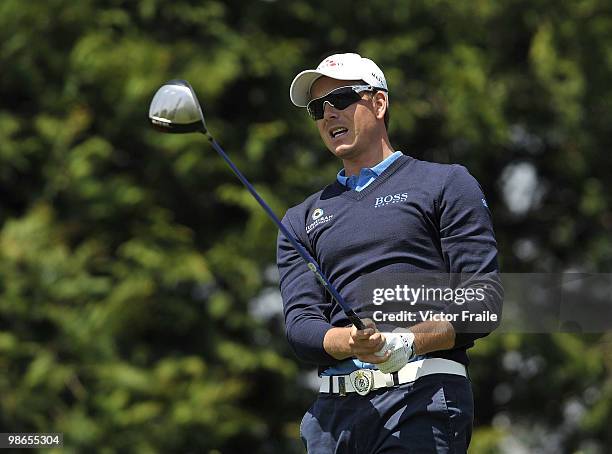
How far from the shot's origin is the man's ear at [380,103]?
4.82m

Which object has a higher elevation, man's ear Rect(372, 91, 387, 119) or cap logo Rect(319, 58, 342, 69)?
cap logo Rect(319, 58, 342, 69)

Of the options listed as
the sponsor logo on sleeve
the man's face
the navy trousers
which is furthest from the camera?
the man's face

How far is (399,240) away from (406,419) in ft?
1.97

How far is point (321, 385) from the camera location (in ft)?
14.9

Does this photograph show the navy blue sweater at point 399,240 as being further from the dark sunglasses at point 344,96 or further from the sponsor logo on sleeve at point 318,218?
the dark sunglasses at point 344,96

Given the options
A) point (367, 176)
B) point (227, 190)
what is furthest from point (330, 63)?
point (227, 190)

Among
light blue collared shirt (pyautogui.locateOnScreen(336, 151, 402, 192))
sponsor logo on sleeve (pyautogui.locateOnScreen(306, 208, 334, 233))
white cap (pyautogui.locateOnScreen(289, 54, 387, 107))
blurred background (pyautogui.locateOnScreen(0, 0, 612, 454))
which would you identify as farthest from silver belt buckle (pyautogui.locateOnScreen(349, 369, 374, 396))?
blurred background (pyautogui.locateOnScreen(0, 0, 612, 454))

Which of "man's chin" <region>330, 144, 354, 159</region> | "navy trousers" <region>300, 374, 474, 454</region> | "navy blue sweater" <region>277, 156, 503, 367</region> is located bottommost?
"navy trousers" <region>300, 374, 474, 454</region>

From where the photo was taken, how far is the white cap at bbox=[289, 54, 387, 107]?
4773mm

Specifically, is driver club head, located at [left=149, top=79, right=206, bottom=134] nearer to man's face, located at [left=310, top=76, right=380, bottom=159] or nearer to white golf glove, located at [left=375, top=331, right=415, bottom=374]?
man's face, located at [left=310, top=76, right=380, bottom=159]

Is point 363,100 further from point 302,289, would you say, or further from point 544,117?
point 544,117

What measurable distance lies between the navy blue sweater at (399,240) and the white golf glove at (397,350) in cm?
18

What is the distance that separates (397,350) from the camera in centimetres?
414

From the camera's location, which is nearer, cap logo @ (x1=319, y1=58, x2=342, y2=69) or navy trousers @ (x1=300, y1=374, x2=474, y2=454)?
navy trousers @ (x1=300, y1=374, x2=474, y2=454)
